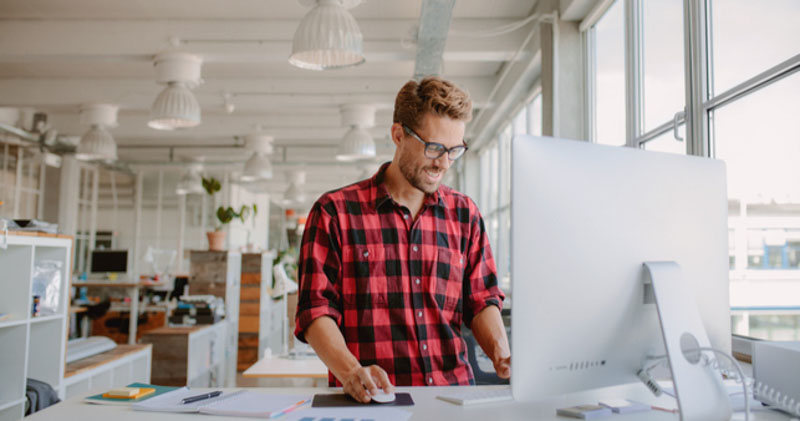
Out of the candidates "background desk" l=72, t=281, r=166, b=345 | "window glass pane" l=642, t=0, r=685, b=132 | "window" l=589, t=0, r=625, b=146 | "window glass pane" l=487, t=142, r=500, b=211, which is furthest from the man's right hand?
"background desk" l=72, t=281, r=166, b=345

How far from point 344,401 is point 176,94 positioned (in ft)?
13.7

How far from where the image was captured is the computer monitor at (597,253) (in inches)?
41.2

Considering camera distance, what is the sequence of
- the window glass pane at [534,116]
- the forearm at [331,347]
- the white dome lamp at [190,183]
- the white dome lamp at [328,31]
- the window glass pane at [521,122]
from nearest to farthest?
the forearm at [331,347] < the white dome lamp at [328,31] < the window glass pane at [534,116] < the window glass pane at [521,122] < the white dome lamp at [190,183]

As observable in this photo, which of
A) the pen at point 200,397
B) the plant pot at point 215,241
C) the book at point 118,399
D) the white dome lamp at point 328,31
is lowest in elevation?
the book at point 118,399

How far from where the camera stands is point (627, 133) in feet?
12.9

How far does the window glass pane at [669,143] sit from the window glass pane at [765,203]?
14.9 inches

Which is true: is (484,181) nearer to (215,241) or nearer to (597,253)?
(215,241)

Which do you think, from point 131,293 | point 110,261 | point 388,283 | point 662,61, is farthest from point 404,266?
point 110,261

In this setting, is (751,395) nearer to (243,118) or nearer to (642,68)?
(642,68)

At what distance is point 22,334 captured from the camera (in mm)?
3201

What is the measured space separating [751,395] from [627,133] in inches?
110

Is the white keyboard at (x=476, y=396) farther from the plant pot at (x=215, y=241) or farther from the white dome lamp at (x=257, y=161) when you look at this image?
the white dome lamp at (x=257, y=161)

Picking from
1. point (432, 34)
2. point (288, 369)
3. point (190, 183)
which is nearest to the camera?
point (288, 369)

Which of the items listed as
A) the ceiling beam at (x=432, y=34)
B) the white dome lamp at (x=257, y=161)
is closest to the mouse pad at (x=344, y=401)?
the ceiling beam at (x=432, y=34)
